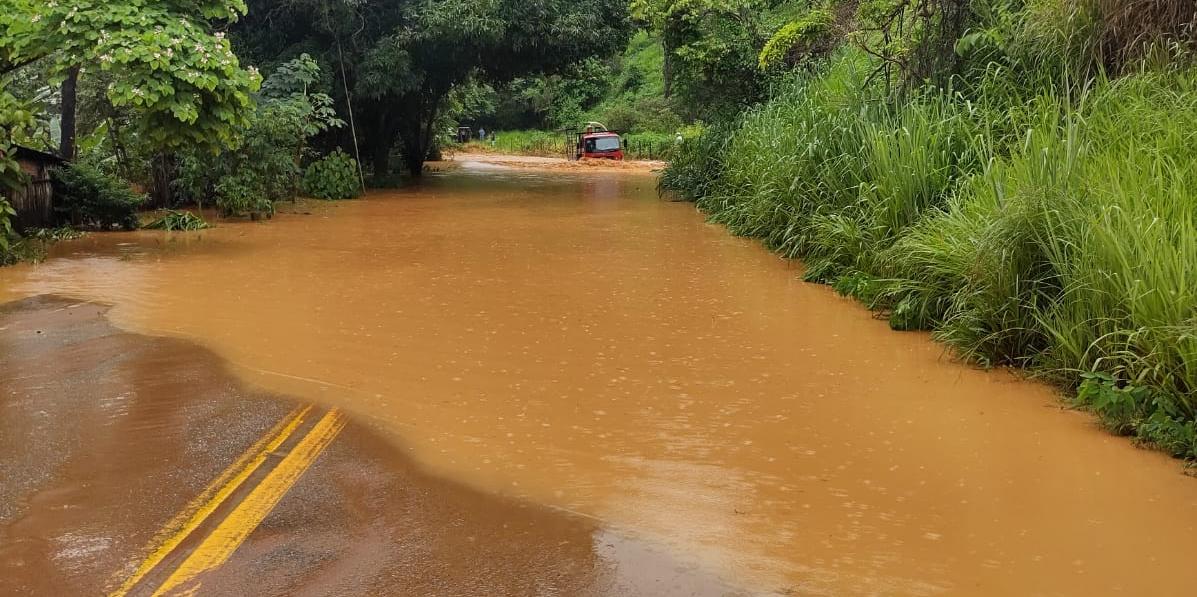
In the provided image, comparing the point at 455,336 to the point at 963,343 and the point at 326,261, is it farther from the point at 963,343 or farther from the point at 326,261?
the point at 326,261

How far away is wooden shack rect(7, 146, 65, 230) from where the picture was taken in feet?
50.0

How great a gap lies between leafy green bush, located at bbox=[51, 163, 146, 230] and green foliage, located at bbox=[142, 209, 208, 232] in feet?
1.31

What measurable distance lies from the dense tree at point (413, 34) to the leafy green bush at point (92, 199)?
8.68 m

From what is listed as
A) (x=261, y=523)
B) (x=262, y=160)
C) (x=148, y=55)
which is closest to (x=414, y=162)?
(x=262, y=160)

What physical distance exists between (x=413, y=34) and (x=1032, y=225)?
19.7 m

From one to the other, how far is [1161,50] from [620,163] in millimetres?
35084

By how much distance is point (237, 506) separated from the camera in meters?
5.12

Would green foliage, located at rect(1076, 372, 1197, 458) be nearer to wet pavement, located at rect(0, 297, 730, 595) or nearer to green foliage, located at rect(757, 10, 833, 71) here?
wet pavement, located at rect(0, 297, 730, 595)

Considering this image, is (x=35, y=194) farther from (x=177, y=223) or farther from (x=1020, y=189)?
(x=1020, y=189)

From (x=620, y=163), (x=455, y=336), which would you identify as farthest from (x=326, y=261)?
(x=620, y=163)

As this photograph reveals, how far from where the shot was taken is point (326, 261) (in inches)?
545

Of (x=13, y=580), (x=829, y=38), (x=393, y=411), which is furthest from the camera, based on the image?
(x=829, y=38)

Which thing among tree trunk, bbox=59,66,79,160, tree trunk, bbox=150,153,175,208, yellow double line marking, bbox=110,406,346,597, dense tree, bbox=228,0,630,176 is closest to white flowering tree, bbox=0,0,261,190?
tree trunk, bbox=59,66,79,160

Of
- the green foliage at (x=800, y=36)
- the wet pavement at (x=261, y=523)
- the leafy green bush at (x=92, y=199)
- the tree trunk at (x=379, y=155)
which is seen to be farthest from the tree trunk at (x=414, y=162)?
the wet pavement at (x=261, y=523)
